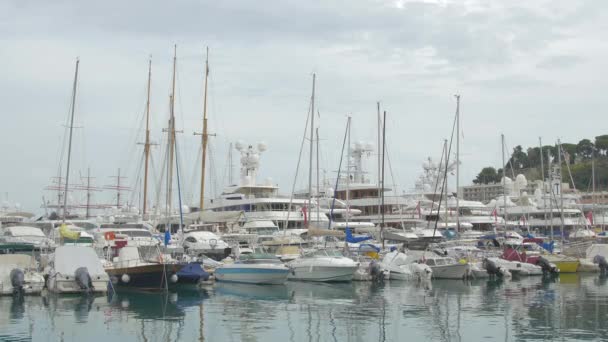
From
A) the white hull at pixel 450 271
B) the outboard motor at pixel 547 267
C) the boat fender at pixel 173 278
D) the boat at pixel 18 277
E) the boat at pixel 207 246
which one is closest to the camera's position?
the boat at pixel 18 277

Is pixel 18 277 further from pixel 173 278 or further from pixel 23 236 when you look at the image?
pixel 23 236

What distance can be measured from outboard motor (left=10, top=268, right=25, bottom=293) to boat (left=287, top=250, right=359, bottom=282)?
610 inches

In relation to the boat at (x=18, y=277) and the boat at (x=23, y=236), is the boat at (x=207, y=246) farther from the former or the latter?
the boat at (x=18, y=277)

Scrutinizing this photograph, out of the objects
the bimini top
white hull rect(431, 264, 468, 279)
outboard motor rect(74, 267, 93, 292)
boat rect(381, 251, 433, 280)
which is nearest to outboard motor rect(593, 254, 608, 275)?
white hull rect(431, 264, 468, 279)

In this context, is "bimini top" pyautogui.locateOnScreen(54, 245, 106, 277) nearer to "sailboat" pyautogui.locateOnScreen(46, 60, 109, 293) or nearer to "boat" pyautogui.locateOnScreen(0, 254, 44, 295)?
"sailboat" pyautogui.locateOnScreen(46, 60, 109, 293)

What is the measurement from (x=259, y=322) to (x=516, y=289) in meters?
19.4

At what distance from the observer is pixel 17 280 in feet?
114

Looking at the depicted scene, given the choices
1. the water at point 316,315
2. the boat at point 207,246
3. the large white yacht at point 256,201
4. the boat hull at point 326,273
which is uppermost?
the large white yacht at point 256,201

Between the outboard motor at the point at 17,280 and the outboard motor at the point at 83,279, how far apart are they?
2.53m

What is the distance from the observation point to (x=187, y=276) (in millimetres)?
38938

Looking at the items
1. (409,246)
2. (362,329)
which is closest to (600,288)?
(409,246)

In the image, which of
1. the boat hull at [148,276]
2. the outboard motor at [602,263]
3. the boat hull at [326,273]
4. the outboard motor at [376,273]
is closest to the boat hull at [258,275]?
the boat hull at [326,273]

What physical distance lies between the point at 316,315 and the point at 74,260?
13.1 metres

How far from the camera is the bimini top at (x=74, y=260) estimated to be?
35625 mm
